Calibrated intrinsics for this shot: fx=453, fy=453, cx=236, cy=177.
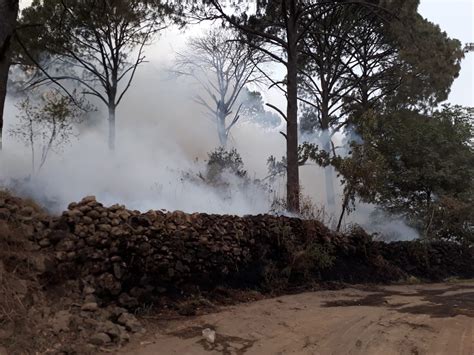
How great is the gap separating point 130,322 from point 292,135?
833 cm

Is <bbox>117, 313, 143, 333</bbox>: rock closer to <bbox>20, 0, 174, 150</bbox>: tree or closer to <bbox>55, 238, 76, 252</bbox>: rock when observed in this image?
<bbox>55, 238, 76, 252</bbox>: rock

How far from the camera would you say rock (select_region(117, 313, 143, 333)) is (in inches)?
205

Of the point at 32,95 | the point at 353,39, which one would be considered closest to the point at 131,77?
the point at 32,95

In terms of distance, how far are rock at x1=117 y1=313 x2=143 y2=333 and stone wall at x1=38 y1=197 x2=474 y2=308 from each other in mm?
376

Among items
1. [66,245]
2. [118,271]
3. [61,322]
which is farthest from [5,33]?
[61,322]

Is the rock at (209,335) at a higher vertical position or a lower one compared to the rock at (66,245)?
lower

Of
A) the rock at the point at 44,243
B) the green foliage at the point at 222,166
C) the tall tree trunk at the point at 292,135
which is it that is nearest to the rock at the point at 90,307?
the rock at the point at 44,243

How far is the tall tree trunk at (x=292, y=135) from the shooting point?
1101cm

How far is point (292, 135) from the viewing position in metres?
A: 12.6

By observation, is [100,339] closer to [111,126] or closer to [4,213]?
[4,213]

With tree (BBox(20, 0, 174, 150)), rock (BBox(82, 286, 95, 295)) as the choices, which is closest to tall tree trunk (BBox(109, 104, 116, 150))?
tree (BBox(20, 0, 174, 150))

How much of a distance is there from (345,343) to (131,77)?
1470 centimetres

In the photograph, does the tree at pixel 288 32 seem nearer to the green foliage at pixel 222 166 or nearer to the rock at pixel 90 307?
the green foliage at pixel 222 166

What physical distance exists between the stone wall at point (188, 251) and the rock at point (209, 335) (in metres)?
1.06
